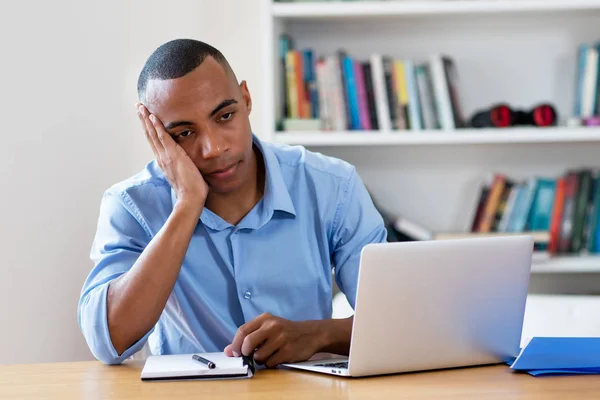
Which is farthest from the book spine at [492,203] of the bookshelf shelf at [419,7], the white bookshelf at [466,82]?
the bookshelf shelf at [419,7]

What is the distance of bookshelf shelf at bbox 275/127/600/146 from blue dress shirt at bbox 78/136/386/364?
918mm

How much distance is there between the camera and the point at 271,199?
172 centimetres

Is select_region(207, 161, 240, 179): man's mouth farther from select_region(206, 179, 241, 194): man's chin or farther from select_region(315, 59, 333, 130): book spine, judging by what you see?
select_region(315, 59, 333, 130): book spine

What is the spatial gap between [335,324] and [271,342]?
184mm

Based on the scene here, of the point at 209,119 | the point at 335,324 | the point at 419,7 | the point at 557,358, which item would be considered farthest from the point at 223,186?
the point at 419,7

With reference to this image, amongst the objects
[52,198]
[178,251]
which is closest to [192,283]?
Result: [178,251]

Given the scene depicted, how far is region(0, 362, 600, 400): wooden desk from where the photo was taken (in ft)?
4.00

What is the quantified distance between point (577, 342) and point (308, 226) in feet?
2.04

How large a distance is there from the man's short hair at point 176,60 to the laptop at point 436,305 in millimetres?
603

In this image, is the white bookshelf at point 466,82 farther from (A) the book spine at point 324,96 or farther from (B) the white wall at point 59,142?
(B) the white wall at point 59,142

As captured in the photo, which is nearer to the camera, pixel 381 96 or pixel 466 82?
pixel 381 96

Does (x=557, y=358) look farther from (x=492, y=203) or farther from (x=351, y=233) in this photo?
(x=492, y=203)

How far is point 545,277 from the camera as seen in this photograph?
298cm

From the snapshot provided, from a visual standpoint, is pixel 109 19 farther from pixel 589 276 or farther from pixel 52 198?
pixel 589 276
